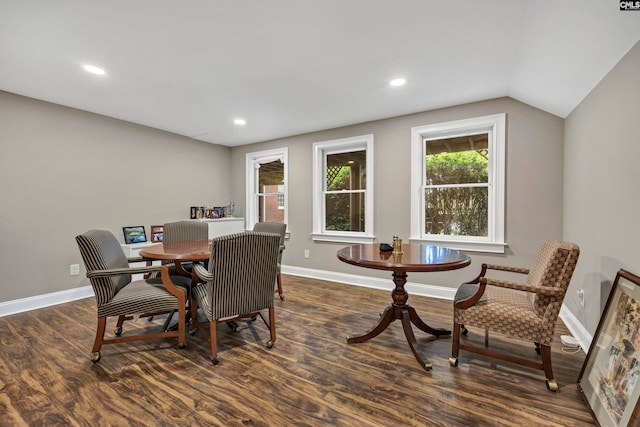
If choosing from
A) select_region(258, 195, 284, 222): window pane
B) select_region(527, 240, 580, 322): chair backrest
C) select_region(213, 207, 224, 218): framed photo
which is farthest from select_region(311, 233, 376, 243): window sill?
select_region(527, 240, 580, 322): chair backrest

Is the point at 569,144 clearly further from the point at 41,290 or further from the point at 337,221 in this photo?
the point at 41,290

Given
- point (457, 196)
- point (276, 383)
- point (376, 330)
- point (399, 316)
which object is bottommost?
point (276, 383)

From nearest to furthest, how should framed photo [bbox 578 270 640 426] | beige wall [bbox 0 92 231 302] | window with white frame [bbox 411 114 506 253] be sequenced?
1. framed photo [bbox 578 270 640 426]
2. beige wall [bbox 0 92 231 302]
3. window with white frame [bbox 411 114 506 253]

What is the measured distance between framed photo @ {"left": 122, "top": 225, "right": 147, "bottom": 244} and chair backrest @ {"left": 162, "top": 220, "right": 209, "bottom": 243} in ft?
3.70

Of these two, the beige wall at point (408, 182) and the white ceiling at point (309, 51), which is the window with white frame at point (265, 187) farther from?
the white ceiling at point (309, 51)

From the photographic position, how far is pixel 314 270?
15.3ft

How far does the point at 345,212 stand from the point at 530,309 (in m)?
2.90

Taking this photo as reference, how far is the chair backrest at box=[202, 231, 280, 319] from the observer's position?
6.75ft

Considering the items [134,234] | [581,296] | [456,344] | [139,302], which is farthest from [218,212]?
[581,296]

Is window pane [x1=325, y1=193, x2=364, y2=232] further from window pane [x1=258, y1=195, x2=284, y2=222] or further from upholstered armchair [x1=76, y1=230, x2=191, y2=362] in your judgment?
upholstered armchair [x1=76, y1=230, x2=191, y2=362]

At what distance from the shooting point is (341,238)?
4.40m

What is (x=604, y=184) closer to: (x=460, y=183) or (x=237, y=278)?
(x=460, y=183)

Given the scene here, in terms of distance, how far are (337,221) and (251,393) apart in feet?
10.3

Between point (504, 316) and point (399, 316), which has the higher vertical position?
point (504, 316)
